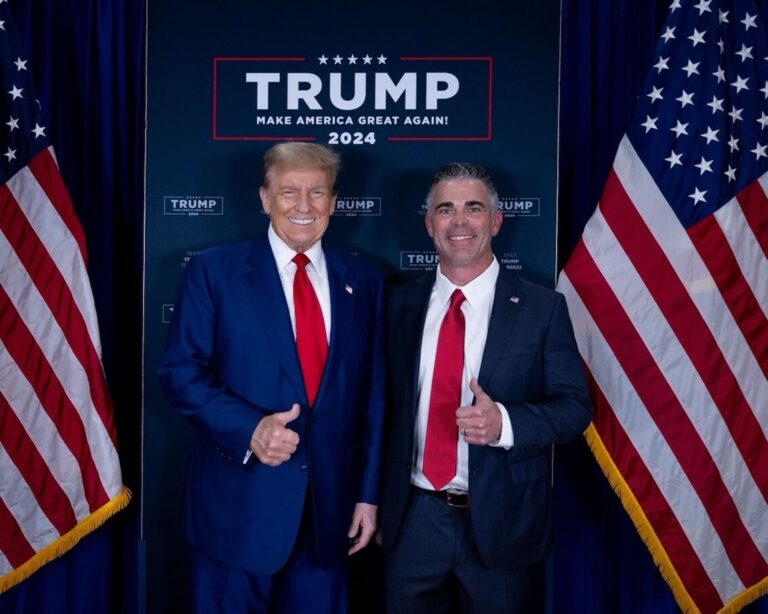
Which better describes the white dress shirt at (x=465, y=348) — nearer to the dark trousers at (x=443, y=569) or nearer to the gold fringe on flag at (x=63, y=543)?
the dark trousers at (x=443, y=569)

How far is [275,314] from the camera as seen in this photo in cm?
210

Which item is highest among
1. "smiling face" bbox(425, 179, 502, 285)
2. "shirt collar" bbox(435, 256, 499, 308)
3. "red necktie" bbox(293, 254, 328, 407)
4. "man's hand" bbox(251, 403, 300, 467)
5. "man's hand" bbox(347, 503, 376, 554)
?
"smiling face" bbox(425, 179, 502, 285)

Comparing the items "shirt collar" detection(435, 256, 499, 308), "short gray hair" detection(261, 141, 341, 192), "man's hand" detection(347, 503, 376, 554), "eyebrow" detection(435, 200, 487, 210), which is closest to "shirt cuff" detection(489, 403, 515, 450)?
"shirt collar" detection(435, 256, 499, 308)

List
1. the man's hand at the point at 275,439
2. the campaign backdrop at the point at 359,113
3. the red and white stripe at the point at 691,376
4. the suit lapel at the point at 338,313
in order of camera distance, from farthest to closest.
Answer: the campaign backdrop at the point at 359,113
the red and white stripe at the point at 691,376
the suit lapel at the point at 338,313
the man's hand at the point at 275,439

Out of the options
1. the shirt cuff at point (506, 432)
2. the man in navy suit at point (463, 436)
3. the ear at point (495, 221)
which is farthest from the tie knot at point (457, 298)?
the shirt cuff at point (506, 432)

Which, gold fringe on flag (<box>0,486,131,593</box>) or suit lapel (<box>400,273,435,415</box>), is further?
gold fringe on flag (<box>0,486,131,593</box>)

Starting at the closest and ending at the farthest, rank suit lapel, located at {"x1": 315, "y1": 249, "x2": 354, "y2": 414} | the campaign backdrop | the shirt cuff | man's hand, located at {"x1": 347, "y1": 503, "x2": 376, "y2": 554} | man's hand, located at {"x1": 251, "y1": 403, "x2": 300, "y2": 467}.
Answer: man's hand, located at {"x1": 251, "y1": 403, "x2": 300, "y2": 467}, the shirt cuff, suit lapel, located at {"x1": 315, "y1": 249, "x2": 354, "y2": 414}, man's hand, located at {"x1": 347, "y1": 503, "x2": 376, "y2": 554}, the campaign backdrop

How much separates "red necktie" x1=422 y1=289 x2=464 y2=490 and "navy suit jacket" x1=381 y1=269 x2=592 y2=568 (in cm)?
5

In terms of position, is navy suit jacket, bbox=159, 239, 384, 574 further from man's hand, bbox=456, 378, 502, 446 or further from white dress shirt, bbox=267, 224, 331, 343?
man's hand, bbox=456, 378, 502, 446

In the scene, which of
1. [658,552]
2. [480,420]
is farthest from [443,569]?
[658,552]

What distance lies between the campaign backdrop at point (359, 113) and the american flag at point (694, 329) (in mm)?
313

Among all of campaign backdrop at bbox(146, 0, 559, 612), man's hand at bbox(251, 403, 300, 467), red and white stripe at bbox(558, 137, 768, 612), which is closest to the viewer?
man's hand at bbox(251, 403, 300, 467)

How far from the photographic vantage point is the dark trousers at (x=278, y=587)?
2156 mm

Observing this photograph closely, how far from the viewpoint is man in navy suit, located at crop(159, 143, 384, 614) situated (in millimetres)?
2082
